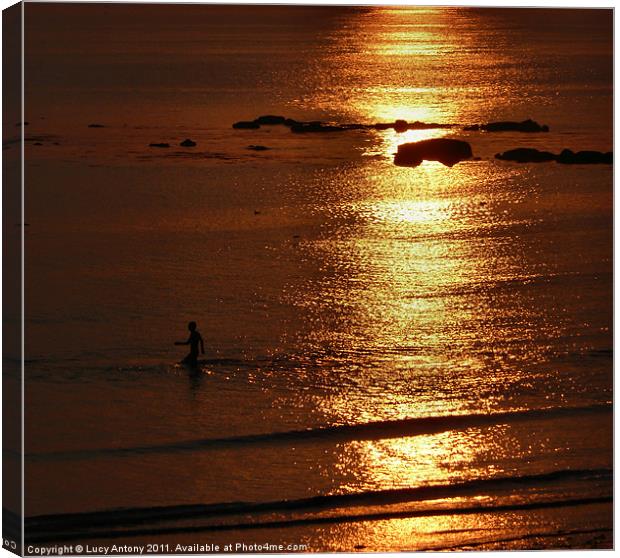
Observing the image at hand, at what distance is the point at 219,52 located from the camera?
28.3ft

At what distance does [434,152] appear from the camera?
8.98m

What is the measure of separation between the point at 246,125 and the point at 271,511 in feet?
7.15

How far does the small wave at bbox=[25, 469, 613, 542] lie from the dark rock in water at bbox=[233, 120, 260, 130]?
211 centimetres

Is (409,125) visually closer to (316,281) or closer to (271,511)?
(316,281)

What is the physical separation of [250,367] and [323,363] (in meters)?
0.43

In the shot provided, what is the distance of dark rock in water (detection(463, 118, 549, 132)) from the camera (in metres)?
8.91

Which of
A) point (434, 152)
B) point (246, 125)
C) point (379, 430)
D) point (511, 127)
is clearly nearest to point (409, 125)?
point (434, 152)

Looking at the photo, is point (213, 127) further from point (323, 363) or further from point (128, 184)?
point (323, 363)

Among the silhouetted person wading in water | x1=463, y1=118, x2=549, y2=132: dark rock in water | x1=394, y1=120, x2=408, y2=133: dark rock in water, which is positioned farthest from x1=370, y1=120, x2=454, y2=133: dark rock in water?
the silhouetted person wading in water

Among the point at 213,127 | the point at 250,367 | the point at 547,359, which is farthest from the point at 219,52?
the point at 547,359

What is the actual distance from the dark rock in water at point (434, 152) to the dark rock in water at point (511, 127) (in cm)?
13

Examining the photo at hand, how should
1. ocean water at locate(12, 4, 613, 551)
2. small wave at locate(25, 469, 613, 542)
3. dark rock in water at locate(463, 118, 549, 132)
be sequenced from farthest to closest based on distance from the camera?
1. dark rock in water at locate(463, 118, 549, 132)
2. ocean water at locate(12, 4, 613, 551)
3. small wave at locate(25, 469, 613, 542)

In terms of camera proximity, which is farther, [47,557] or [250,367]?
[250,367]

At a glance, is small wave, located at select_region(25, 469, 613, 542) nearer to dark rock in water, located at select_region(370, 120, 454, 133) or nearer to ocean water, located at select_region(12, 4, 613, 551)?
ocean water, located at select_region(12, 4, 613, 551)
